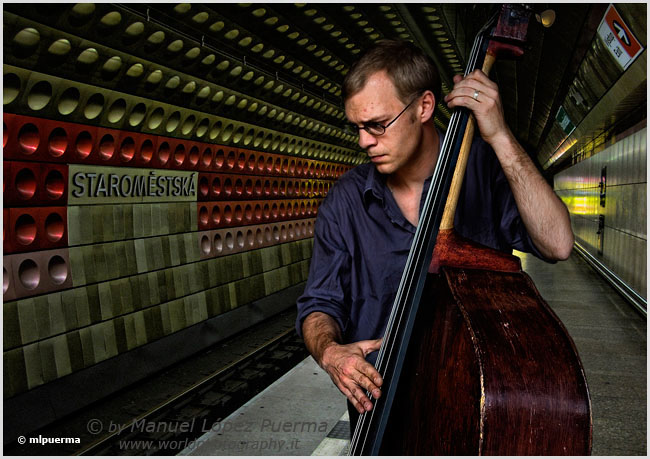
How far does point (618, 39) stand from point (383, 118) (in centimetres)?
561

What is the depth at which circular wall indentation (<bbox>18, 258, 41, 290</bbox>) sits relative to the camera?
4074mm

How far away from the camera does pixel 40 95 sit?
13.3ft

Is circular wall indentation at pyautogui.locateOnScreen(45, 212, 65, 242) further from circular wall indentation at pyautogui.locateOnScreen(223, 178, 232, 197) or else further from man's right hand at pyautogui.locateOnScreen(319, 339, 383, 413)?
man's right hand at pyautogui.locateOnScreen(319, 339, 383, 413)

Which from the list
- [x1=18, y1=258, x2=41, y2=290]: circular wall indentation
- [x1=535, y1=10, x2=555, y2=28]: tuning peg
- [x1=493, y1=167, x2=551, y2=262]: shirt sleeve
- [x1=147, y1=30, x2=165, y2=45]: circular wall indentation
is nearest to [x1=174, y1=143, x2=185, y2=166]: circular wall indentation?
[x1=147, y1=30, x2=165, y2=45]: circular wall indentation

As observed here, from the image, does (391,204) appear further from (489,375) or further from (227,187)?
(227,187)

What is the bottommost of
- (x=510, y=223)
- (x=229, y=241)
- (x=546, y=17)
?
(x=229, y=241)

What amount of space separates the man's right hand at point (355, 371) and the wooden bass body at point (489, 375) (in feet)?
0.55

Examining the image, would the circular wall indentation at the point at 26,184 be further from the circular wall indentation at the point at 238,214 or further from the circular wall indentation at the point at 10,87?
the circular wall indentation at the point at 238,214

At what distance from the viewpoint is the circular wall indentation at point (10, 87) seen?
12.2ft

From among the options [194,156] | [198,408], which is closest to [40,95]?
[194,156]

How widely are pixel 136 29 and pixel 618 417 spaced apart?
175 inches

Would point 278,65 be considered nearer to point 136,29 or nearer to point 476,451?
point 136,29

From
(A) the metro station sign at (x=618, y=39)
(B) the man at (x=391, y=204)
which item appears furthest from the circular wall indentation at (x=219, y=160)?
(B) the man at (x=391, y=204)

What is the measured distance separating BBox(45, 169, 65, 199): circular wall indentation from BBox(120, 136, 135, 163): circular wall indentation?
0.69 meters
